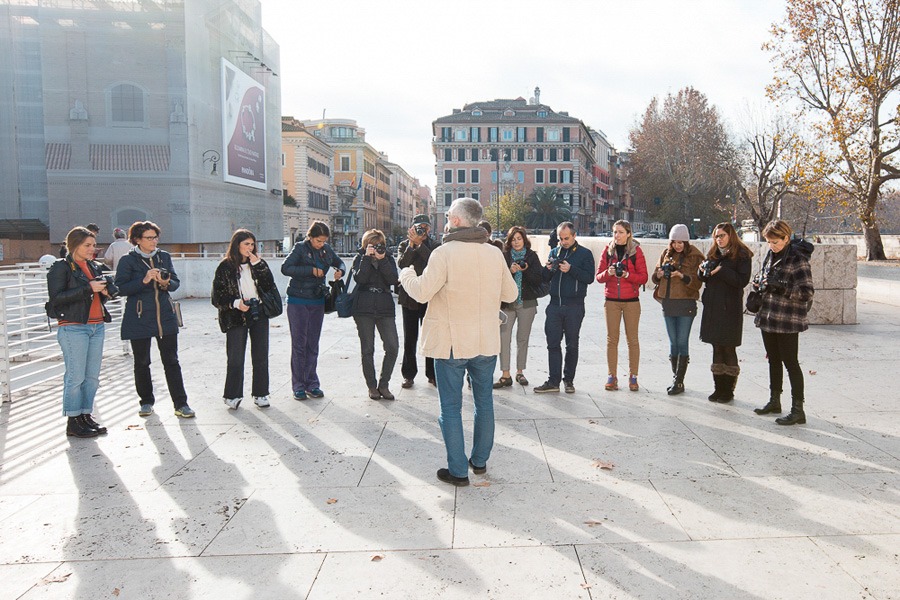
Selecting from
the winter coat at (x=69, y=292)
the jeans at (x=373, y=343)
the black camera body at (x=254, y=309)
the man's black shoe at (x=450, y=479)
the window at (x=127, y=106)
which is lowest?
the man's black shoe at (x=450, y=479)

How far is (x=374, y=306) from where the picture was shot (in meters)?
7.18

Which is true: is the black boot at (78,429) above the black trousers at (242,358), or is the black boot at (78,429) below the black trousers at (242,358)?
below

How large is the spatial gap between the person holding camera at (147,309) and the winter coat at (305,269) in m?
1.09

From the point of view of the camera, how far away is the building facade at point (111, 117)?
95.5ft

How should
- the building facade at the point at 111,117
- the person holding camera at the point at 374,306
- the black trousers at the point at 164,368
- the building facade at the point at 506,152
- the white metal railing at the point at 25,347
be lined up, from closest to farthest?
the black trousers at the point at 164,368
the person holding camera at the point at 374,306
the white metal railing at the point at 25,347
the building facade at the point at 111,117
the building facade at the point at 506,152

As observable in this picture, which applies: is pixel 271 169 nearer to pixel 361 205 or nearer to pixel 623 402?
pixel 623 402

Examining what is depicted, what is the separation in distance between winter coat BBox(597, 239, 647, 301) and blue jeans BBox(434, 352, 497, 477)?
113 inches

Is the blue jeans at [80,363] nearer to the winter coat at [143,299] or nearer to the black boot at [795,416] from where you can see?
the winter coat at [143,299]

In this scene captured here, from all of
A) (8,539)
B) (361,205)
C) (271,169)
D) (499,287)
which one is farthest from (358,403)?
(361,205)

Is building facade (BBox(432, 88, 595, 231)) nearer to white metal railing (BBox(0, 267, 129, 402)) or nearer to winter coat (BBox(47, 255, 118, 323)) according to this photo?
white metal railing (BBox(0, 267, 129, 402))

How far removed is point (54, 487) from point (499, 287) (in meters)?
3.21

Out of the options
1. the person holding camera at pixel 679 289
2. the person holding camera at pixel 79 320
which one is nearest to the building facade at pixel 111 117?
the person holding camera at pixel 79 320

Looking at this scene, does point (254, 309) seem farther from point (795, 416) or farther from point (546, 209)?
point (546, 209)

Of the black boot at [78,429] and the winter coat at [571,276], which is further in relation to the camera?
the winter coat at [571,276]
